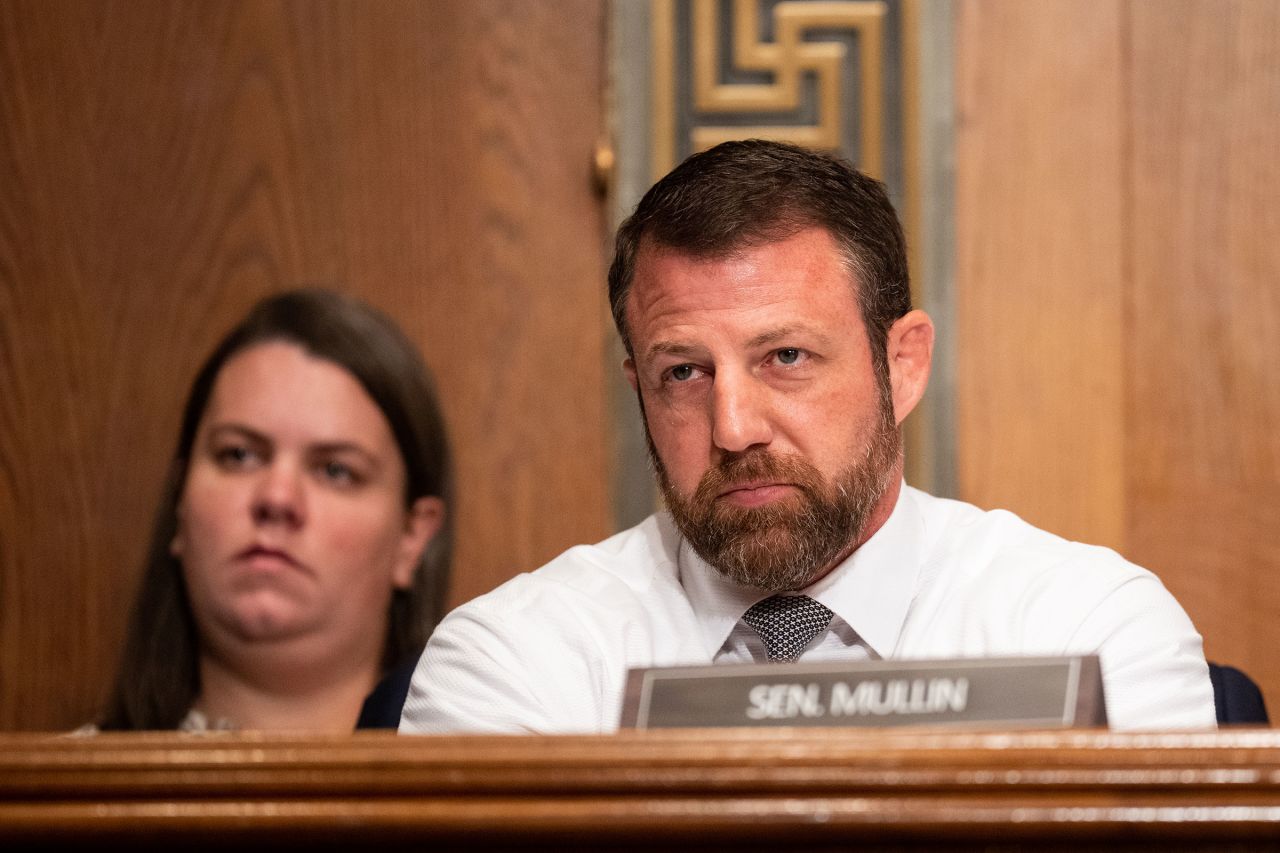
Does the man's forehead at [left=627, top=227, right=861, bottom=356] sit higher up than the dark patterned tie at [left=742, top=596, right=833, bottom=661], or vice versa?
the man's forehead at [left=627, top=227, right=861, bottom=356]

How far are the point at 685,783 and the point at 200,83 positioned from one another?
149 centimetres

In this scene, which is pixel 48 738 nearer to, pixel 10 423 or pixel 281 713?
pixel 281 713

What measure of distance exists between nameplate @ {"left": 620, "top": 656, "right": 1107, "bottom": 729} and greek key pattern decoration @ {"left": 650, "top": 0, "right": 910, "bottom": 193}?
1.16 meters

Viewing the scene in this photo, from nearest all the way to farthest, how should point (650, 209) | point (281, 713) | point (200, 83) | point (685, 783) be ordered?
point (685, 783)
point (650, 209)
point (281, 713)
point (200, 83)

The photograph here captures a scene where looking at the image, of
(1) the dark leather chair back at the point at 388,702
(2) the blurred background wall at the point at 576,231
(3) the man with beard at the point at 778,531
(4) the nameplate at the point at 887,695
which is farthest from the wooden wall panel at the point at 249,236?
(4) the nameplate at the point at 887,695

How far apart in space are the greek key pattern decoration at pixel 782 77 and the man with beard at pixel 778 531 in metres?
0.63

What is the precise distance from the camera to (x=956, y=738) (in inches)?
24.8

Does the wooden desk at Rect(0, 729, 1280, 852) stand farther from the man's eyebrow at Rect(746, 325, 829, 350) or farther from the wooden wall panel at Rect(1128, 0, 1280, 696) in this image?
the wooden wall panel at Rect(1128, 0, 1280, 696)

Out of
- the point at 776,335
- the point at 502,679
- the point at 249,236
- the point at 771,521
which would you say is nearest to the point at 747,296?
the point at 776,335

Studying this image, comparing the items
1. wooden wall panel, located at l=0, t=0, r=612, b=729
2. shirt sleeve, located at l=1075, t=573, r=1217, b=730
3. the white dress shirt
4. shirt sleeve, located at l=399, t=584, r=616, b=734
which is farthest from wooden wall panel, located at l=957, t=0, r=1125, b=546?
shirt sleeve, located at l=399, t=584, r=616, b=734

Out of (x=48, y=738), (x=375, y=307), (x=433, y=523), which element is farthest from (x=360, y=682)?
(x=48, y=738)

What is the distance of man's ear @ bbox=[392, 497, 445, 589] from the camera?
170cm

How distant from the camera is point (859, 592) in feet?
3.69

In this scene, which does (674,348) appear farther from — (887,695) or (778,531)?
(887,695)
